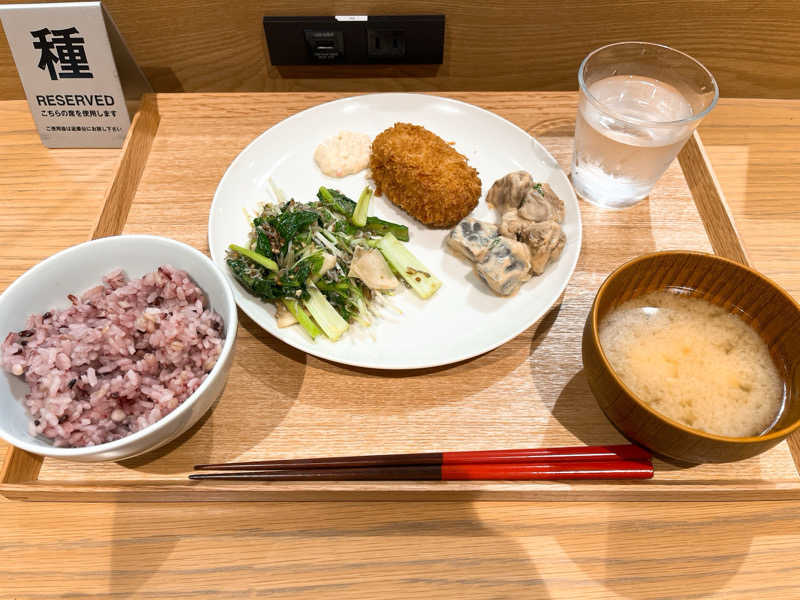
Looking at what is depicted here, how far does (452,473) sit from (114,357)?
71 centimetres

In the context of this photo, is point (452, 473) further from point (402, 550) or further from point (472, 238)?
point (472, 238)

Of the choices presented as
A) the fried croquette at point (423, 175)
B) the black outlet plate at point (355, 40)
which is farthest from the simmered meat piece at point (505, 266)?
the black outlet plate at point (355, 40)

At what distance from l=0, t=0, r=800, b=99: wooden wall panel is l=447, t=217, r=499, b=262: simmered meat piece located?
2.21 feet

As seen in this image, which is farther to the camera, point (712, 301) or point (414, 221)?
point (414, 221)

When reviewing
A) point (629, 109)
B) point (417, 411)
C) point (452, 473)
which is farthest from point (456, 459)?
point (629, 109)

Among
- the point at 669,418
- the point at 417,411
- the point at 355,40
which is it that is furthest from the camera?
the point at 355,40

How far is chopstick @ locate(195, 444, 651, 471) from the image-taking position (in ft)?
3.82

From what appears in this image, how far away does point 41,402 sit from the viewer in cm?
108

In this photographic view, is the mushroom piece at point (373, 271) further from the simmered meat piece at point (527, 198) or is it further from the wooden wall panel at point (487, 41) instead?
the wooden wall panel at point (487, 41)

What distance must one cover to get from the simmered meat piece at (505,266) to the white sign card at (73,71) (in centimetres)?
118

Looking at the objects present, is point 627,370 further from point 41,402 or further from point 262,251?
point 41,402

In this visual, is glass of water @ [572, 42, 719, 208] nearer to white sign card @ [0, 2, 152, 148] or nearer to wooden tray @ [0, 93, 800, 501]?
wooden tray @ [0, 93, 800, 501]

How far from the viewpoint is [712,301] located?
121 cm

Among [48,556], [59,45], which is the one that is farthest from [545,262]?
[59,45]
